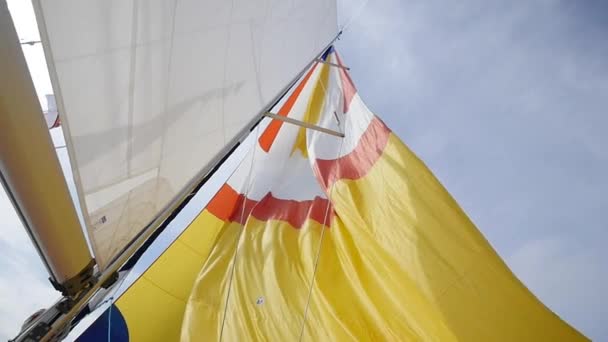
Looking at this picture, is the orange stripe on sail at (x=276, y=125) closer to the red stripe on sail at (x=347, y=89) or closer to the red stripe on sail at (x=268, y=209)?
the red stripe on sail at (x=347, y=89)

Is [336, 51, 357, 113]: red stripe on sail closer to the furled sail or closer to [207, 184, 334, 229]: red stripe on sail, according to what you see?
the furled sail

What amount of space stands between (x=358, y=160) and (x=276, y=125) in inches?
60.0

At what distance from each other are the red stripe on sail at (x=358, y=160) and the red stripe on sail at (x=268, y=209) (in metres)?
0.22

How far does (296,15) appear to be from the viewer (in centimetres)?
188

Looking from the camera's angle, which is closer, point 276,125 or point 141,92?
point 141,92

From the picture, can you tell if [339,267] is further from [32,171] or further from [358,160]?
[32,171]

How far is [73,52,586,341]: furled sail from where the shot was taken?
160 cm

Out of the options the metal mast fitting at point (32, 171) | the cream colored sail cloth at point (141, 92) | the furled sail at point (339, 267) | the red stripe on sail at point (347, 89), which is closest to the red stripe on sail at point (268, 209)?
the furled sail at point (339, 267)

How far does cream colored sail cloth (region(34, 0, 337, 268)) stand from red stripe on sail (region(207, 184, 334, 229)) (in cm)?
138

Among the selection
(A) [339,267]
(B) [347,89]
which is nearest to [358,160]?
(A) [339,267]

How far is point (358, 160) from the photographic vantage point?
2543 millimetres

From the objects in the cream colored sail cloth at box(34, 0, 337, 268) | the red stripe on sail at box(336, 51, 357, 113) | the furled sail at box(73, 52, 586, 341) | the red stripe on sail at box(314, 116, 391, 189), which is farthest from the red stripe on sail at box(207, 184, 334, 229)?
the cream colored sail cloth at box(34, 0, 337, 268)

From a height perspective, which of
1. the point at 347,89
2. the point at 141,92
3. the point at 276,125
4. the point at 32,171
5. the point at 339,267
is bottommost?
the point at 339,267

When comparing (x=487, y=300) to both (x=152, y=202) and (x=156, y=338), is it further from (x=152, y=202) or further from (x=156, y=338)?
(x=156, y=338)
